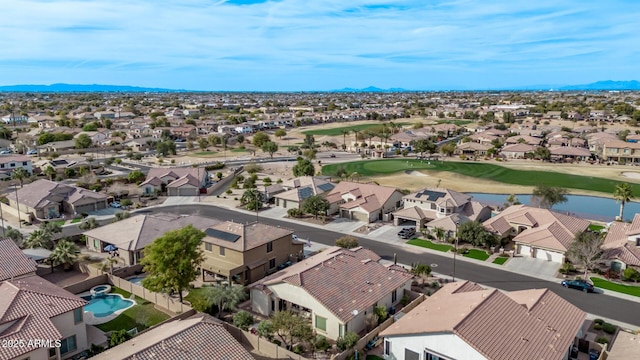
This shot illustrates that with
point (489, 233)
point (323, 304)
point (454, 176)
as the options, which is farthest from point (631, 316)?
point (454, 176)

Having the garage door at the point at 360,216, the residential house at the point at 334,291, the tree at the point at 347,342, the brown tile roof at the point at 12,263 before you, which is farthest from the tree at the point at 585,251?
the brown tile roof at the point at 12,263

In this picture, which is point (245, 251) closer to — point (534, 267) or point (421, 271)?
point (421, 271)

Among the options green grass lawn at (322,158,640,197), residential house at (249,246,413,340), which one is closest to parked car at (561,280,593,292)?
residential house at (249,246,413,340)

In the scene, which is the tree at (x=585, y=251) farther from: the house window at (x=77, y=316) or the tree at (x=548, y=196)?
the house window at (x=77, y=316)

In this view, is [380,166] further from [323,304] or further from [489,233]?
[323,304]

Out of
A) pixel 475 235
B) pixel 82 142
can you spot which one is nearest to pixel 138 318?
pixel 475 235

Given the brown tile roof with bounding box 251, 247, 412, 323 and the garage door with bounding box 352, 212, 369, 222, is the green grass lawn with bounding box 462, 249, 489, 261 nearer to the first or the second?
the brown tile roof with bounding box 251, 247, 412, 323
